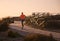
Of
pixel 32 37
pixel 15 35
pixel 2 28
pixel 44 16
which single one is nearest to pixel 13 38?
pixel 15 35

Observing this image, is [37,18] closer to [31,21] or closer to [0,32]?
[31,21]

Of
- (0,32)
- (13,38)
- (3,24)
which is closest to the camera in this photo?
(13,38)

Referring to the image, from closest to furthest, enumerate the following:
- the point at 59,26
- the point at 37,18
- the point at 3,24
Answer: the point at 3,24, the point at 59,26, the point at 37,18

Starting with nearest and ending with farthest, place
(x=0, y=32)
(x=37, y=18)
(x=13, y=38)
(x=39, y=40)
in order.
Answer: (x=39, y=40), (x=13, y=38), (x=0, y=32), (x=37, y=18)

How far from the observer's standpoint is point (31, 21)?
90.5ft

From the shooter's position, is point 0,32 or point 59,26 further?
point 59,26

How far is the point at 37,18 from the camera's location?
95.0 ft

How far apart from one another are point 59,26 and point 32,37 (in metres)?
10.5

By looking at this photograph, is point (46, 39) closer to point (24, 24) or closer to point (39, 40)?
point (39, 40)

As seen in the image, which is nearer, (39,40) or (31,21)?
(39,40)

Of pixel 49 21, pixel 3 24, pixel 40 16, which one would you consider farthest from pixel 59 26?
pixel 3 24

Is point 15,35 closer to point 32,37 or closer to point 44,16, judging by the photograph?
point 32,37

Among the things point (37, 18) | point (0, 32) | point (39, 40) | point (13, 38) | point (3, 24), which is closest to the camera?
point (39, 40)

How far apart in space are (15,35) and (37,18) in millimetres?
10106
